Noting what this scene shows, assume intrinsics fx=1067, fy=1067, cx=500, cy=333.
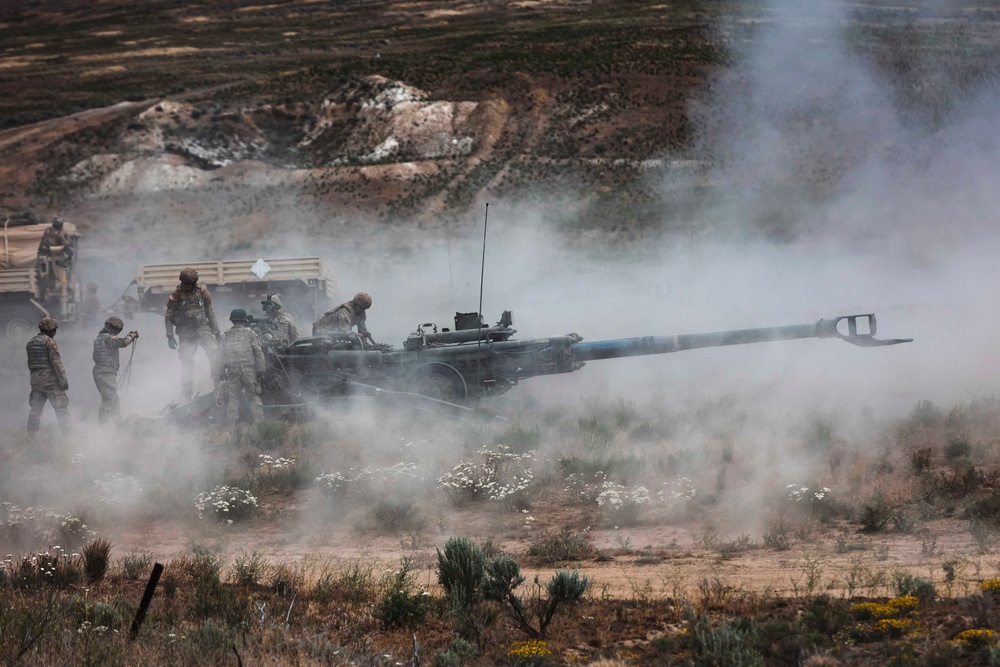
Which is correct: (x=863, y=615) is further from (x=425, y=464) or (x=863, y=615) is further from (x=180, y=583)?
(x=425, y=464)

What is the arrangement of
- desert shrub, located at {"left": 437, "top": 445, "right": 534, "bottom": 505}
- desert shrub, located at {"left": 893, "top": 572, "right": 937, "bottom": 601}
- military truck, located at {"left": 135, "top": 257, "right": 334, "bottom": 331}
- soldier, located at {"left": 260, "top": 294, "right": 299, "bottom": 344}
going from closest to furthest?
desert shrub, located at {"left": 893, "top": 572, "right": 937, "bottom": 601} < desert shrub, located at {"left": 437, "top": 445, "right": 534, "bottom": 505} < soldier, located at {"left": 260, "top": 294, "right": 299, "bottom": 344} < military truck, located at {"left": 135, "top": 257, "right": 334, "bottom": 331}

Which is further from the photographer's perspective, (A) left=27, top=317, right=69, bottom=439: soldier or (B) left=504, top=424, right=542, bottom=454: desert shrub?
(A) left=27, top=317, right=69, bottom=439: soldier

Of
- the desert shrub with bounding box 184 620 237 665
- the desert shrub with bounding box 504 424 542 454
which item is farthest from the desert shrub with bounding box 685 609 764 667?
the desert shrub with bounding box 504 424 542 454

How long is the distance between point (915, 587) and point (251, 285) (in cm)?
1789

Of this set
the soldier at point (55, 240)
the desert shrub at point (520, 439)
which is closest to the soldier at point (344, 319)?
the desert shrub at point (520, 439)

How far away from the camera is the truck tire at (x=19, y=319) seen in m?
Result: 23.3

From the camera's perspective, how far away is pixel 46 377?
14352 mm

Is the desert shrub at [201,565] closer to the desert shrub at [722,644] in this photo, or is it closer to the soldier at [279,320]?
the desert shrub at [722,644]

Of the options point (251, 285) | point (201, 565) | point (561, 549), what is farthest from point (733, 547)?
point (251, 285)

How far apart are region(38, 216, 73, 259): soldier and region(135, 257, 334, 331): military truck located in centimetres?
281

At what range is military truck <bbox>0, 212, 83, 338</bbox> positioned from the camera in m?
23.3

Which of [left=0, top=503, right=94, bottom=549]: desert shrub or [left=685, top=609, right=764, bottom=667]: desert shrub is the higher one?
[left=0, top=503, right=94, bottom=549]: desert shrub

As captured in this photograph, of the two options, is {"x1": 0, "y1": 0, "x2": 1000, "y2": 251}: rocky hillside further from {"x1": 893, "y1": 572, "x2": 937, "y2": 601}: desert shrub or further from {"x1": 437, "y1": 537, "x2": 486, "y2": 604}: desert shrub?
{"x1": 437, "y1": 537, "x2": 486, "y2": 604}: desert shrub

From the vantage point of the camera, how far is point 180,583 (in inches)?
344
